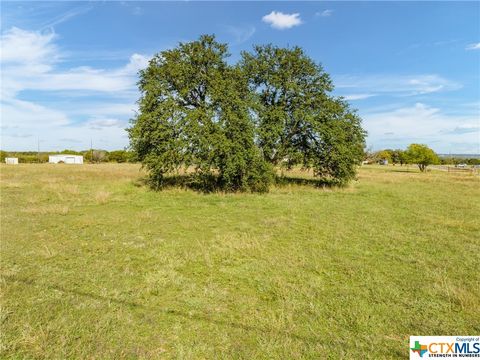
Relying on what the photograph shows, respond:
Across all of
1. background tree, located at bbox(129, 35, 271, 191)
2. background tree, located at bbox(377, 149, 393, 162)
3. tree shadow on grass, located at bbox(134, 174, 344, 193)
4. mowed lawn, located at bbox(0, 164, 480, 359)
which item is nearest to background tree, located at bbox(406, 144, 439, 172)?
tree shadow on grass, located at bbox(134, 174, 344, 193)

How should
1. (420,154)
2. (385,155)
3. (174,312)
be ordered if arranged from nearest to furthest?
(174,312)
(420,154)
(385,155)

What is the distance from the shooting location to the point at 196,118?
62.5ft

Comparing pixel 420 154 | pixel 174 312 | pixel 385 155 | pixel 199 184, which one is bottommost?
pixel 174 312

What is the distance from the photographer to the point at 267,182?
21.6 metres

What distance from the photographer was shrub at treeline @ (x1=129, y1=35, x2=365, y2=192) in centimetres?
1927

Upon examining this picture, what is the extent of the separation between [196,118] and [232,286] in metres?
14.9

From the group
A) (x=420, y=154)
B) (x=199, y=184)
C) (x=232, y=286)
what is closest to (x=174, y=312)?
(x=232, y=286)

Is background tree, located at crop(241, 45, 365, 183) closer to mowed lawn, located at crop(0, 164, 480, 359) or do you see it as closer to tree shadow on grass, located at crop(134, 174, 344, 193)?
tree shadow on grass, located at crop(134, 174, 344, 193)

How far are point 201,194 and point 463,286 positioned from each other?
53.3 feet

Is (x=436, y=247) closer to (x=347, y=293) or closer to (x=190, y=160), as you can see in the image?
(x=347, y=293)

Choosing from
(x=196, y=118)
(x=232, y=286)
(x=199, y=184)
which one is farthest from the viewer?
(x=199, y=184)

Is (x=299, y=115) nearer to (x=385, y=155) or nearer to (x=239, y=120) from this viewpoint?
(x=239, y=120)

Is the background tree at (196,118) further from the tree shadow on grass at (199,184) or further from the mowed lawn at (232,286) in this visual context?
the mowed lawn at (232,286)

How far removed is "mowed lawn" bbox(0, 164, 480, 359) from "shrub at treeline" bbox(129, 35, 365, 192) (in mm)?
8196
